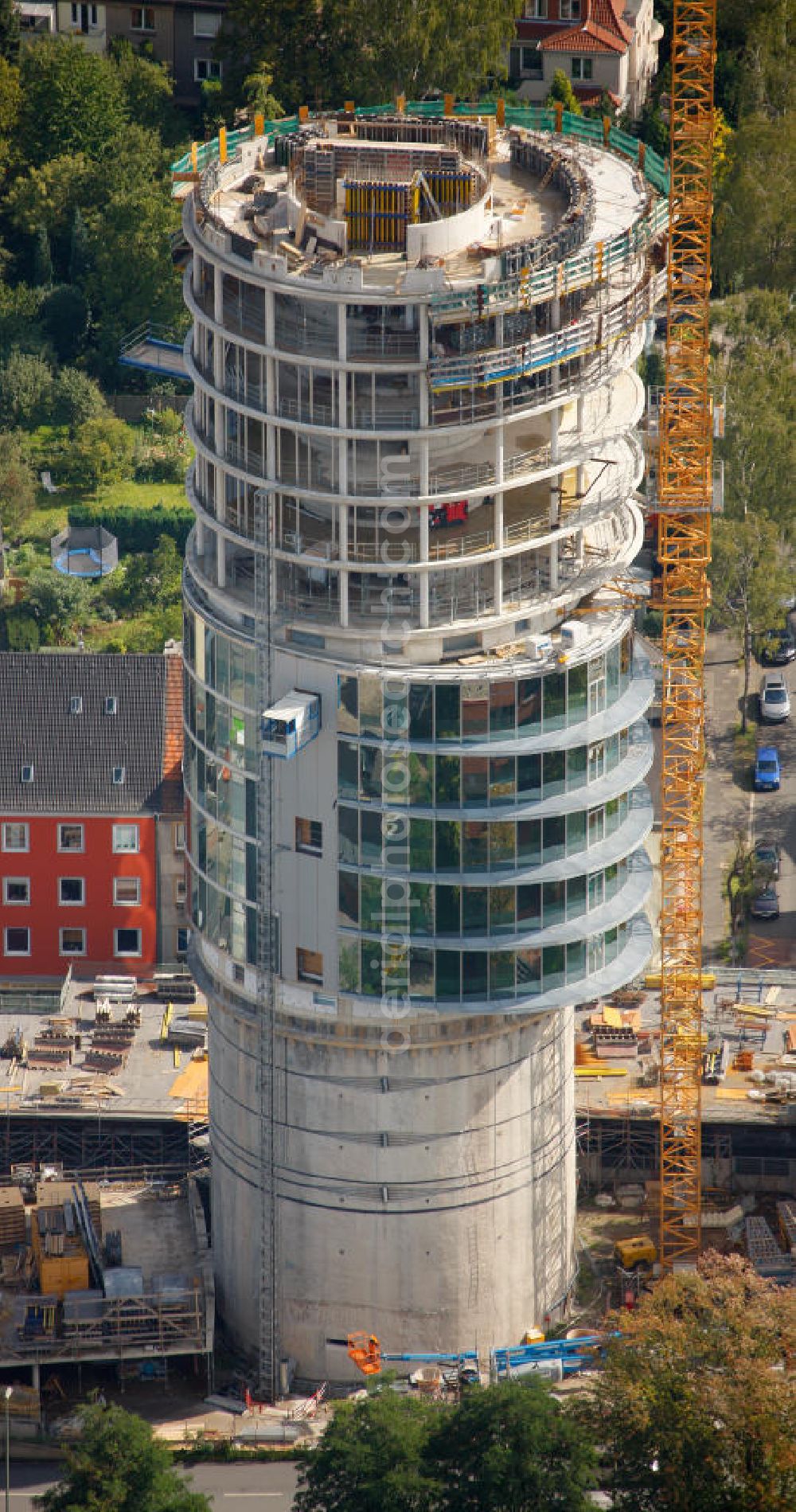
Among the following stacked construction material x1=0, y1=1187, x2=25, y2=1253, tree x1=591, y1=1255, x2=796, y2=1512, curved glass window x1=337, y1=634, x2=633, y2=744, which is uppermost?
curved glass window x1=337, y1=634, x2=633, y2=744


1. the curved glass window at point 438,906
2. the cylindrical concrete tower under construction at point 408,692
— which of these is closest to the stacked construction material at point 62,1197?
the cylindrical concrete tower under construction at point 408,692

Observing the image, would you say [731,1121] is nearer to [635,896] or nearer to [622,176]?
[635,896]

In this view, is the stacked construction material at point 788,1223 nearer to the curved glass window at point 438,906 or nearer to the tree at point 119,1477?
the curved glass window at point 438,906

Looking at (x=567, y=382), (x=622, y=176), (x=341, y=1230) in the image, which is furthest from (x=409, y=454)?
(x=341, y=1230)

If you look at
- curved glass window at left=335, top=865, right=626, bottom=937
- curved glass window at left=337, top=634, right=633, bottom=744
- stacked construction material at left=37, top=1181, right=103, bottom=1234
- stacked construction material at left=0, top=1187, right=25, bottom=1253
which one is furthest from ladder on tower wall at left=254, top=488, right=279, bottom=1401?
stacked construction material at left=0, top=1187, right=25, bottom=1253

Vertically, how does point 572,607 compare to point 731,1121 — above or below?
above

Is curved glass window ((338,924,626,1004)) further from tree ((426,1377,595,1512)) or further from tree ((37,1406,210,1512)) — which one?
tree ((37,1406,210,1512))

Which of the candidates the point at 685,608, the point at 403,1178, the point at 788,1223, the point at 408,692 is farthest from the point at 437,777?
the point at 788,1223
